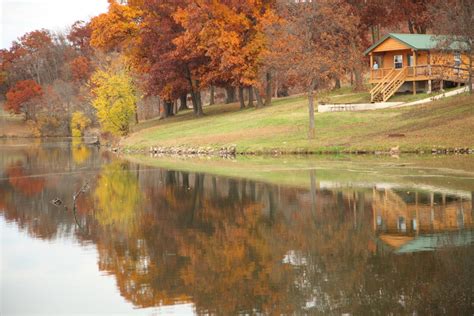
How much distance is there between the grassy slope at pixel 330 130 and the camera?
136ft

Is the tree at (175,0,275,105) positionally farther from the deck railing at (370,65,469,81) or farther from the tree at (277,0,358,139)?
the deck railing at (370,65,469,81)

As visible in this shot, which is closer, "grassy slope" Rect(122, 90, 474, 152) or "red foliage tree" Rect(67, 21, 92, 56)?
"grassy slope" Rect(122, 90, 474, 152)

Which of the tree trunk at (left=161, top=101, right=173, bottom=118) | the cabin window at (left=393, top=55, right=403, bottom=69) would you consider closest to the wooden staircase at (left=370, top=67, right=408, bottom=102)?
the cabin window at (left=393, top=55, right=403, bottom=69)

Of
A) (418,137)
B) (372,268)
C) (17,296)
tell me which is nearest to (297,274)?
(372,268)

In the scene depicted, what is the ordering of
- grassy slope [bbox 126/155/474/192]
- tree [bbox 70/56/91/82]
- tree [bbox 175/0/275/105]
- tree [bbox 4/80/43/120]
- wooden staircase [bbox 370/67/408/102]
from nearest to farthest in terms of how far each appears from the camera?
grassy slope [bbox 126/155/474/192] → wooden staircase [bbox 370/67/408/102] → tree [bbox 175/0/275/105] → tree [bbox 4/80/43/120] → tree [bbox 70/56/91/82]

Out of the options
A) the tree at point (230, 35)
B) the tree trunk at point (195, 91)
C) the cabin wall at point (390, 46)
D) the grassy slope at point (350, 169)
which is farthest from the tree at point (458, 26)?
the tree trunk at point (195, 91)

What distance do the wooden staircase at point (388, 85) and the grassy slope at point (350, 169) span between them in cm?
1668

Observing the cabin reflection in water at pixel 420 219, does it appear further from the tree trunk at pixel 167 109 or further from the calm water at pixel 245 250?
the tree trunk at pixel 167 109

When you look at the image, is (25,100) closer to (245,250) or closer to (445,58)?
(445,58)

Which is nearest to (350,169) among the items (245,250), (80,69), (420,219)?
(420,219)

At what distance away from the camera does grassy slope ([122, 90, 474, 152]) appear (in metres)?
41.6

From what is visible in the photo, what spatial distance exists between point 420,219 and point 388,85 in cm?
Answer: 3825

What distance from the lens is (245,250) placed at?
17062 mm

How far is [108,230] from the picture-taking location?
2078cm
